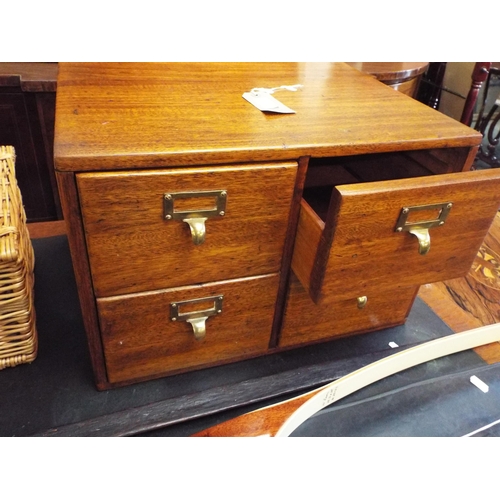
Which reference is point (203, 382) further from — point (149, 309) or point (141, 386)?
point (149, 309)

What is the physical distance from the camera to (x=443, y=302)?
1.13 meters

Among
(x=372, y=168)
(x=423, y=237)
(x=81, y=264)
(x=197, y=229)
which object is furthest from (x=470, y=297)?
(x=81, y=264)

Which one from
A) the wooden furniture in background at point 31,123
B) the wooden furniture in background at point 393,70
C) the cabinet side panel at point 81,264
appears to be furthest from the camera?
the wooden furniture in background at point 393,70

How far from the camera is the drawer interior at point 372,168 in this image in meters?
0.82

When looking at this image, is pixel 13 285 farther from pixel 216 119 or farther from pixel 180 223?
pixel 216 119

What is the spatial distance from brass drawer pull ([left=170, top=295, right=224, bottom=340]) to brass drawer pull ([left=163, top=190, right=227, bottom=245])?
0.15m

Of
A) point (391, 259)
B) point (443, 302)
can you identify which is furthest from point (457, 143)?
point (443, 302)

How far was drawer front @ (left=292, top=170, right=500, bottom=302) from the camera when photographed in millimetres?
619

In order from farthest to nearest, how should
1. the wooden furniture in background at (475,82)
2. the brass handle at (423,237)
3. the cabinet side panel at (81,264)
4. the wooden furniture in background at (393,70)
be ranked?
the wooden furniture in background at (475,82) → the wooden furniture in background at (393,70) → the brass handle at (423,237) → the cabinet side panel at (81,264)

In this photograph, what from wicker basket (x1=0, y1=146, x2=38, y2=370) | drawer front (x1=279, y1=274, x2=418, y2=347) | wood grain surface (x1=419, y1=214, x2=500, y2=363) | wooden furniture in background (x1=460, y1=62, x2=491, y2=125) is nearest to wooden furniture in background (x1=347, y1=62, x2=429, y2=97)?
wooden furniture in background (x1=460, y1=62, x2=491, y2=125)

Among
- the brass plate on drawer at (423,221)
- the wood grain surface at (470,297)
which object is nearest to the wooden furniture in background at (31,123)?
the brass plate on drawer at (423,221)

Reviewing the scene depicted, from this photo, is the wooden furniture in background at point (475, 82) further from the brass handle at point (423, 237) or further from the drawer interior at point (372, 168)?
the brass handle at point (423, 237)

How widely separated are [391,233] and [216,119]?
31cm

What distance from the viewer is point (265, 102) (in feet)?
2.50
